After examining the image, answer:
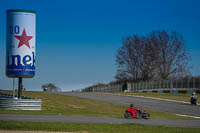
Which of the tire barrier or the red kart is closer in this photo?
the red kart

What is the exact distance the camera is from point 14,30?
102ft

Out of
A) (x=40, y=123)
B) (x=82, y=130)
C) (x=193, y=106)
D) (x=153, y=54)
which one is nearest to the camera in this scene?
(x=82, y=130)

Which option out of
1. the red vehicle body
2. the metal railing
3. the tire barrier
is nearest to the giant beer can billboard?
the tire barrier

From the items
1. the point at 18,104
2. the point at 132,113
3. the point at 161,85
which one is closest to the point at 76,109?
the point at 18,104

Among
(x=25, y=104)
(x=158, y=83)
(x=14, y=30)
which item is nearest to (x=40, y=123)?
(x=25, y=104)

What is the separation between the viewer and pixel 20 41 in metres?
31.0

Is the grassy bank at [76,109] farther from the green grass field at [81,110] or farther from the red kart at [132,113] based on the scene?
the red kart at [132,113]

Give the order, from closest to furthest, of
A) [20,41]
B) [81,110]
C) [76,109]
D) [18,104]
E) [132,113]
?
1. [132,113]
2. [18,104]
3. [20,41]
4. [81,110]
5. [76,109]

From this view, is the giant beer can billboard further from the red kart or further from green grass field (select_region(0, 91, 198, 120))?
the red kart

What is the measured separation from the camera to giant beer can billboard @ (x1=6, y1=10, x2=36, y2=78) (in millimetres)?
30922

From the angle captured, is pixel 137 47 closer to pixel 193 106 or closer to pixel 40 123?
pixel 193 106

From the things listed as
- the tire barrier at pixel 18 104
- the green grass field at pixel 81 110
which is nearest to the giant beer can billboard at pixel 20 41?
the tire barrier at pixel 18 104

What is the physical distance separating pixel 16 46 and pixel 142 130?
557 inches

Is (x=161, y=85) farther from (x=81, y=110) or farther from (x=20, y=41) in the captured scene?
(x=20, y=41)
